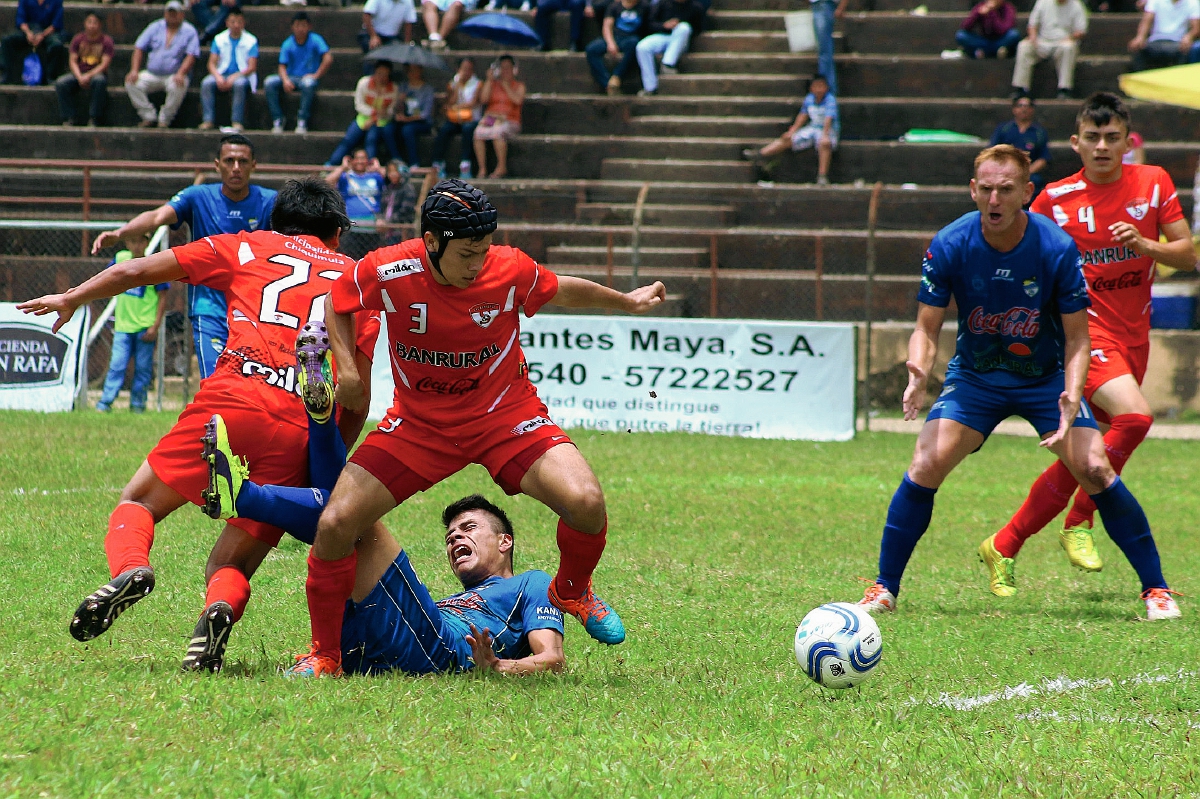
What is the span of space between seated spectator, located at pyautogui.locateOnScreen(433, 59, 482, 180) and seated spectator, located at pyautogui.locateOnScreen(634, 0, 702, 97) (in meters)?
3.05

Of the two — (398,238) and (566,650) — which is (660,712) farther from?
(398,238)

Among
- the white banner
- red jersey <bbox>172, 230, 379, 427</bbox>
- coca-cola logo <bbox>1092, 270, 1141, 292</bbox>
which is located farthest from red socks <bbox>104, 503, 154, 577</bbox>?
the white banner

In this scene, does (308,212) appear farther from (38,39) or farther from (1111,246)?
(38,39)

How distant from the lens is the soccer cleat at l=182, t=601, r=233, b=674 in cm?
488

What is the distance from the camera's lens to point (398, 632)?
5117 millimetres

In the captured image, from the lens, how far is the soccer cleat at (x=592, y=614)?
216 inches

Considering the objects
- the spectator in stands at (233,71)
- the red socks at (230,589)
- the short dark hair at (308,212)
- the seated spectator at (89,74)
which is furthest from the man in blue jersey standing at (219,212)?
the seated spectator at (89,74)

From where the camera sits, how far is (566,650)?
19.6ft

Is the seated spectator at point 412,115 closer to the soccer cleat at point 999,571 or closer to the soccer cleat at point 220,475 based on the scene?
the soccer cleat at point 999,571

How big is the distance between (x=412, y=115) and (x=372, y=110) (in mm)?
718

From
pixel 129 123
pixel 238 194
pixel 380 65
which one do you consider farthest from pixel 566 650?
pixel 129 123

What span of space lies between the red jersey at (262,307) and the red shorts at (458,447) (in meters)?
0.44

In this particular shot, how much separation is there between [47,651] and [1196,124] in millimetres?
20429

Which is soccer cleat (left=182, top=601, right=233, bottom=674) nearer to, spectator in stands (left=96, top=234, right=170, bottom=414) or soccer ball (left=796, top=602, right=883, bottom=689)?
soccer ball (left=796, top=602, right=883, bottom=689)
